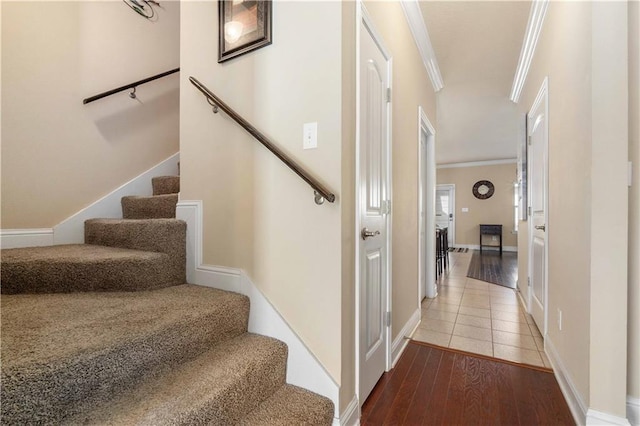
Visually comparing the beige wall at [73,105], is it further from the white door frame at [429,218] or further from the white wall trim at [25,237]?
the white door frame at [429,218]

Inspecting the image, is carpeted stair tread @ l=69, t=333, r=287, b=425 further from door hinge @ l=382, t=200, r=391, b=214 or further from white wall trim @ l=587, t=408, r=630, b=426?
white wall trim @ l=587, t=408, r=630, b=426

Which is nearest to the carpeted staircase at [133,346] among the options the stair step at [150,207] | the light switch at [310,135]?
the stair step at [150,207]

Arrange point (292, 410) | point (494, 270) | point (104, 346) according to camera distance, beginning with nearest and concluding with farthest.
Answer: point (104, 346), point (292, 410), point (494, 270)

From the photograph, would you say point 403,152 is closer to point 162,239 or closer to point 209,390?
point 162,239

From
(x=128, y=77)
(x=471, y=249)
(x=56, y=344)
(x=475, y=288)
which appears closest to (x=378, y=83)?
(x=56, y=344)

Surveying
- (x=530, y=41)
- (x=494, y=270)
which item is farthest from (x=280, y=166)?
(x=494, y=270)

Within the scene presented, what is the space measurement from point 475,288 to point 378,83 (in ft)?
11.1

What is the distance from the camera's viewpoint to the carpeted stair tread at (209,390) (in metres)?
0.83

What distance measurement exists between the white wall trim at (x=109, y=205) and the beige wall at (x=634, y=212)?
10.8 feet

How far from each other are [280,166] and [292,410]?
42.1 inches

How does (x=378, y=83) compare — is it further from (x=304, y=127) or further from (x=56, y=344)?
→ (x=56, y=344)

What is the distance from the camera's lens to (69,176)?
1.99 metres

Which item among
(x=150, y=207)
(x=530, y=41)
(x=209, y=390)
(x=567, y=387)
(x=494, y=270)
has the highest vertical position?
(x=530, y=41)

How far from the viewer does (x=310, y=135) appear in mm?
1262
